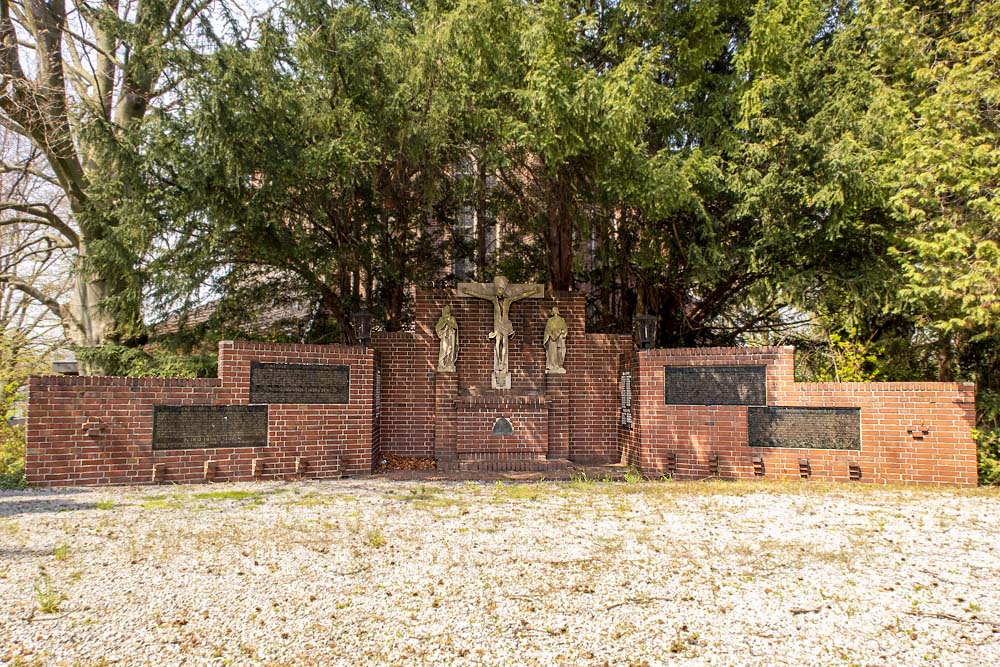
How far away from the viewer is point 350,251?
37.1 feet

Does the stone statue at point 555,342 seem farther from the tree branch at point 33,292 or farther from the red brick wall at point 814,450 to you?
the tree branch at point 33,292

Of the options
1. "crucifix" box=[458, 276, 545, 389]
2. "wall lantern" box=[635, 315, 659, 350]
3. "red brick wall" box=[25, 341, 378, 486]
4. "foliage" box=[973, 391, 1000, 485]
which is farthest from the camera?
"crucifix" box=[458, 276, 545, 389]

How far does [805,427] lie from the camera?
9.80m

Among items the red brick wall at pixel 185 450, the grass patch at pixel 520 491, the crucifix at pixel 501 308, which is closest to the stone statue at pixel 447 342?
the crucifix at pixel 501 308

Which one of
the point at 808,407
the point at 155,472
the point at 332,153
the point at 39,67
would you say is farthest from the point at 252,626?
the point at 39,67

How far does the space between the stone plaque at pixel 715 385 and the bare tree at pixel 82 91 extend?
8.76m

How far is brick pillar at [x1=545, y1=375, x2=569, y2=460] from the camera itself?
12000mm

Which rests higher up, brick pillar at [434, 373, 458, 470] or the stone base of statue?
the stone base of statue

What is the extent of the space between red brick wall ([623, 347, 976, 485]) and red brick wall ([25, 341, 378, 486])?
4.65 metres

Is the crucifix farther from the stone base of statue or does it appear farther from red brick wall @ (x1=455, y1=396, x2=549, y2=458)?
red brick wall @ (x1=455, y1=396, x2=549, y2=458)

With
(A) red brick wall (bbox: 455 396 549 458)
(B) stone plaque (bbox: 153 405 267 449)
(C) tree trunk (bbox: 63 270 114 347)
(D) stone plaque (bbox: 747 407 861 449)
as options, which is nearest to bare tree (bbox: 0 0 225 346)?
(C) tree trunk (bbox: 63 270 114 347)

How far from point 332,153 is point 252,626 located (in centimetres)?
702

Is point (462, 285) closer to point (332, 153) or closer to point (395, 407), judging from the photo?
point (395, 407)

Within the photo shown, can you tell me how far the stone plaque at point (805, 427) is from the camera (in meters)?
9.53
